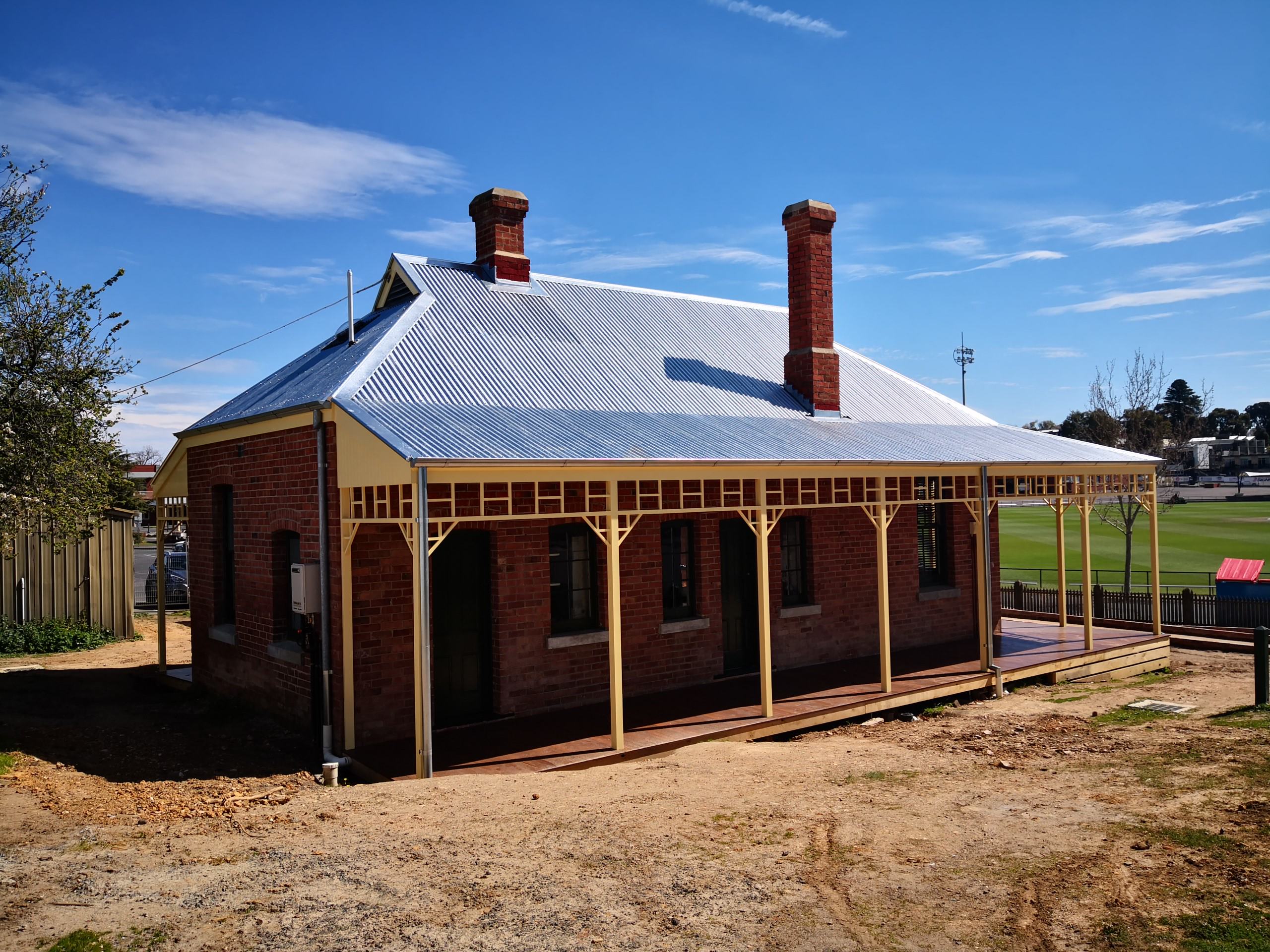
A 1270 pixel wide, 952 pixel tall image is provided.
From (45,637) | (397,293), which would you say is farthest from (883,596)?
(45,637)

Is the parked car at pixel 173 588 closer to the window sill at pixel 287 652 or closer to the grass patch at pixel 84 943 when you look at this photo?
the window sill at pixel 287 652

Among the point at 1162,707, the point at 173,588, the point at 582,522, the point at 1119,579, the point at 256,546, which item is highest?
the point at 582,522

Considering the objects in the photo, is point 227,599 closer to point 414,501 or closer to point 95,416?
point 95,416

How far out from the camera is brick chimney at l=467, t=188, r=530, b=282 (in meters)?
14.2

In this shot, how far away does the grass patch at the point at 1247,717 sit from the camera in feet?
35.9

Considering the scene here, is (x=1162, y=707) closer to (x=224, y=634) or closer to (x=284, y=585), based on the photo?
(x=284, y=585)

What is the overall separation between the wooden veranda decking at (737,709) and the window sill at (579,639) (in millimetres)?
793

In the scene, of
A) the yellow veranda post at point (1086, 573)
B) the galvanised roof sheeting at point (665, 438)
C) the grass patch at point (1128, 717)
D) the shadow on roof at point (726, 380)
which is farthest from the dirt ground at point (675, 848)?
the shadow on roof at point (726, 380)

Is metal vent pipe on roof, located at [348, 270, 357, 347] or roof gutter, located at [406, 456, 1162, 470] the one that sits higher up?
metal vent pipe on roof, located at [348, 270, 357, 347]

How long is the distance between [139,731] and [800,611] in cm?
886

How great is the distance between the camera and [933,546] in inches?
627

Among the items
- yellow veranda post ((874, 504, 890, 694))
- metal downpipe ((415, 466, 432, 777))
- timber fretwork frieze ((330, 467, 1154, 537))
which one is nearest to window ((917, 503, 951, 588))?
timber fretwork frieze ((330, 467, 1154, 537))

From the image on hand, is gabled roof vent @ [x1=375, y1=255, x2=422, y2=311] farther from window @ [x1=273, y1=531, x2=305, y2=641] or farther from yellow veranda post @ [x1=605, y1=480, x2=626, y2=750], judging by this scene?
yellow veranda post @ [x1=605, y1=480, x2=626, y2=750]

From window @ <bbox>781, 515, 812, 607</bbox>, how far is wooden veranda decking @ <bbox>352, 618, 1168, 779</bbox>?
106cm
